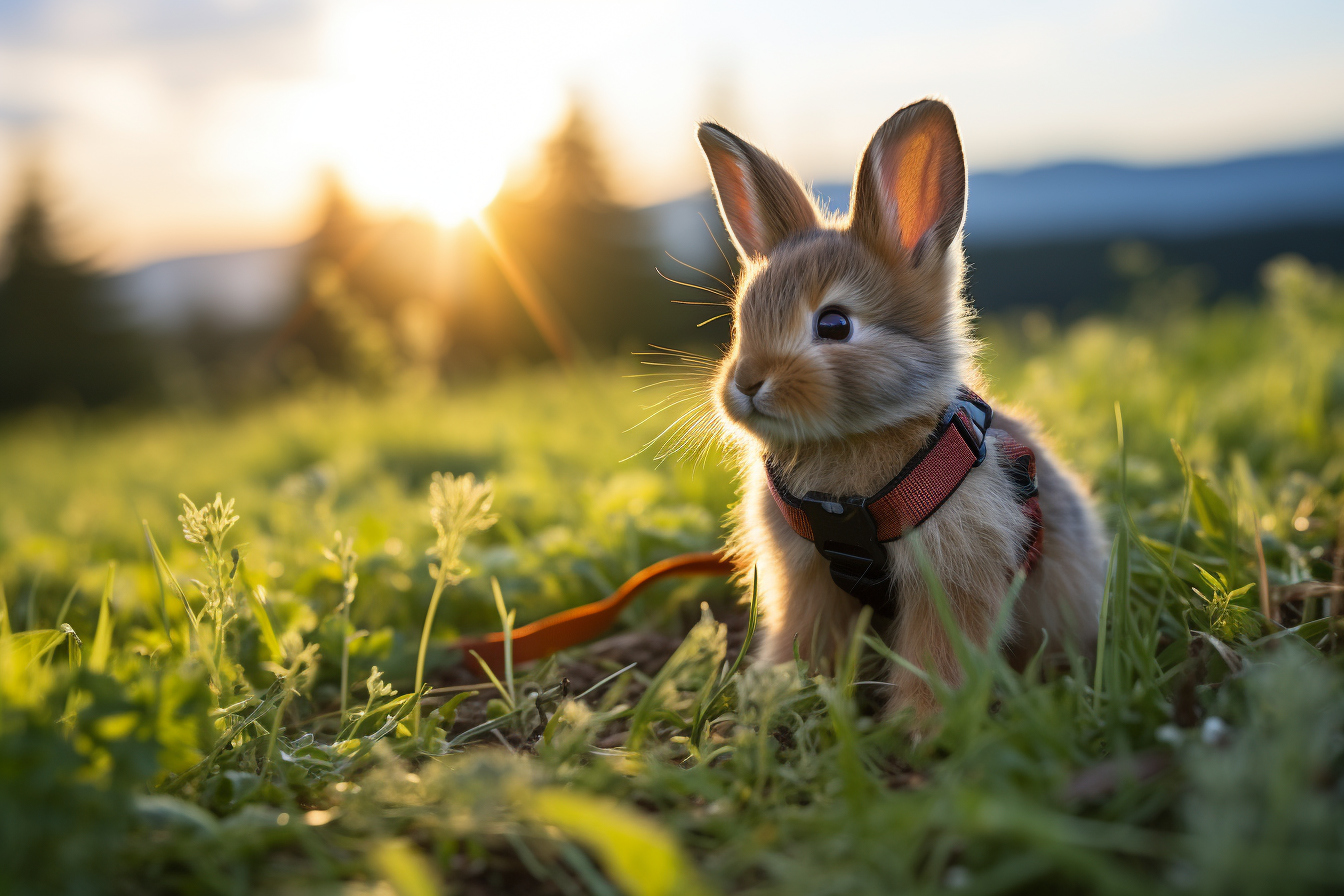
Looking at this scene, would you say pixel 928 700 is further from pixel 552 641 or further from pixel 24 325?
pixel 24 325

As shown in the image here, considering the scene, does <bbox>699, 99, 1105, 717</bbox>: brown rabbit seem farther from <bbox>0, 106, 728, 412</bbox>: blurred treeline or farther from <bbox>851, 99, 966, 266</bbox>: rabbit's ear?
<bbox>0, 106, 728, 412</bbox>: blurred treeline

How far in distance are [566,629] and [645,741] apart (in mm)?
886

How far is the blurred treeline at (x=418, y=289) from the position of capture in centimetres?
2705

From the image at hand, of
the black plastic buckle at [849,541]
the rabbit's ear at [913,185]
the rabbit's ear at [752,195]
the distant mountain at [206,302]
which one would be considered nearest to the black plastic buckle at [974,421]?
the black plastic buckle at [849,541]

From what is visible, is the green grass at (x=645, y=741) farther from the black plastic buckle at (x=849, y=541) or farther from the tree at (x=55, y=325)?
the tree at (x=55, y=325)

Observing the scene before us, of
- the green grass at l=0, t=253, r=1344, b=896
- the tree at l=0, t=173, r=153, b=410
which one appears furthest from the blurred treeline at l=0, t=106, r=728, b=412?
the green grass at l=0, t=253, r=1344, b=896

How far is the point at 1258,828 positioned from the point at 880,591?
3.91 feet

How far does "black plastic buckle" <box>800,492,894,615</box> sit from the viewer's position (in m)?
2.21

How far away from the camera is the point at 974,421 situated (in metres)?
2.35

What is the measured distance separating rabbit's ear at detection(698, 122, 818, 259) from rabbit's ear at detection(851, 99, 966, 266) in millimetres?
337

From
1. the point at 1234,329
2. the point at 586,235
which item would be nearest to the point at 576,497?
the point at 1234,329

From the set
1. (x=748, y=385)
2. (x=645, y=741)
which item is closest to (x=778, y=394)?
(x=748, y=385)

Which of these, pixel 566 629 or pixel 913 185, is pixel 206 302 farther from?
pixel 913 185

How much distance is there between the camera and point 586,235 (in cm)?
3117
